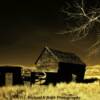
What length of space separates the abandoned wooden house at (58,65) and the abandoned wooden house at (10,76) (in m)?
5.80

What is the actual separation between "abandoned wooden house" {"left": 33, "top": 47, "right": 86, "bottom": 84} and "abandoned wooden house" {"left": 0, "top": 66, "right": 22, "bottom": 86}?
580 centimetres

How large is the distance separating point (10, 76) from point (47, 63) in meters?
9.06

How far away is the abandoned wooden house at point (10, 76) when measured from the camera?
36219mm

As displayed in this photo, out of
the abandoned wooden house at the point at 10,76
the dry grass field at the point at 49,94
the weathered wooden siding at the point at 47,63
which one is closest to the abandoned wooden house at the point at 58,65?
the weathered wooden siding at the point at 47,63

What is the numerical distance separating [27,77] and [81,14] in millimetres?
20963

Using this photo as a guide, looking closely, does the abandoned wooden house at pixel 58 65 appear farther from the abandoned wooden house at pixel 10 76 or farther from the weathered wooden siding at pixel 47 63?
the abandoned wooden house at pixel 10 76

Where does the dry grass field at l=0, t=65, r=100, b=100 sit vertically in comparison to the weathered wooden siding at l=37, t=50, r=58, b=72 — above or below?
below

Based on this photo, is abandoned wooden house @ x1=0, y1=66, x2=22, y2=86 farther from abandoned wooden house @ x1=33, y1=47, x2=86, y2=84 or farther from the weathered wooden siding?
the weathered wooden siding

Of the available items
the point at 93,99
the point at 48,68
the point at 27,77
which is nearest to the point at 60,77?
the point at 48,68

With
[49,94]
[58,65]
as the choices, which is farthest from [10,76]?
[49,94]

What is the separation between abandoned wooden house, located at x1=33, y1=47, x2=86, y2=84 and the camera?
144ft

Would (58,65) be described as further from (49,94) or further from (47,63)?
(49,94)

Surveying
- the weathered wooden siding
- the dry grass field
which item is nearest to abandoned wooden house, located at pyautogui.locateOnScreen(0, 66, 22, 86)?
the weathered wooden siding

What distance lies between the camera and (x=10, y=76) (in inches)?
1487
